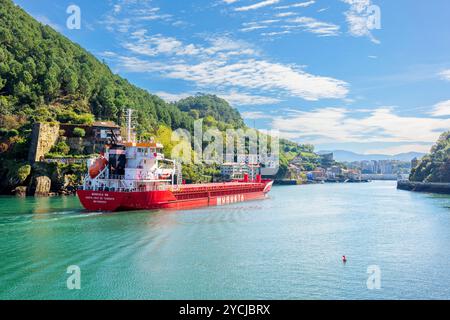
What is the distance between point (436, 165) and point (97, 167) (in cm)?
9110

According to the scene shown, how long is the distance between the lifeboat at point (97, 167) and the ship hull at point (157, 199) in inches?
85.7

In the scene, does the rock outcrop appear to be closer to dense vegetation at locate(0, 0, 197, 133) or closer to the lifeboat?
dense vegetation at locate(0, 0, 197, 133)

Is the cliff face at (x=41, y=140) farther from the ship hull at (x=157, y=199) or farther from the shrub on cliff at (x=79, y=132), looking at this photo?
the ship hull at (x=157, y=199)

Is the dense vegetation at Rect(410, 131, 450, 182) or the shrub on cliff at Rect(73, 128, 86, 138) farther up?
the shrub on cliff at Rect(73, 128, 86, 138)

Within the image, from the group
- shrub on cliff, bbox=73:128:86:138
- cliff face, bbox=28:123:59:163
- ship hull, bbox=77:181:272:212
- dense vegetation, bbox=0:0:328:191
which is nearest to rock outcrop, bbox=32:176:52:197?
dense vegetation, bbox=0:0:328:191

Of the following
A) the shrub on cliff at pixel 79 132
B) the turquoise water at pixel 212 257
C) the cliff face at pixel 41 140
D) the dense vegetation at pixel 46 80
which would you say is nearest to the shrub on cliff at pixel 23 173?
the cliff face at pixel 41 140

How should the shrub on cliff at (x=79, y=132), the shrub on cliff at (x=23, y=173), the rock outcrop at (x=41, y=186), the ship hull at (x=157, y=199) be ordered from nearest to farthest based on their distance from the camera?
the ship hull at (x=157, y=199) < the rock outcrop at (x=41, y=186) < the shrub on cliff at (x=23, y=173) < the shrub on cliff at (x=79, y=132)

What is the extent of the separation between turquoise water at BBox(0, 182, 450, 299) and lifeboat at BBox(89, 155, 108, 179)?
13.4 feet

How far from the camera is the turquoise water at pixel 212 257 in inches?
673

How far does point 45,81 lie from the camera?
75.3 meters

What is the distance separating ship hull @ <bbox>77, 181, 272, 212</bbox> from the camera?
37656mm

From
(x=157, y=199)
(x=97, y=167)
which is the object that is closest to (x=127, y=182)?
(x=97, y=167)

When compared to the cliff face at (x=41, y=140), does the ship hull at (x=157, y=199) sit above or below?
below
